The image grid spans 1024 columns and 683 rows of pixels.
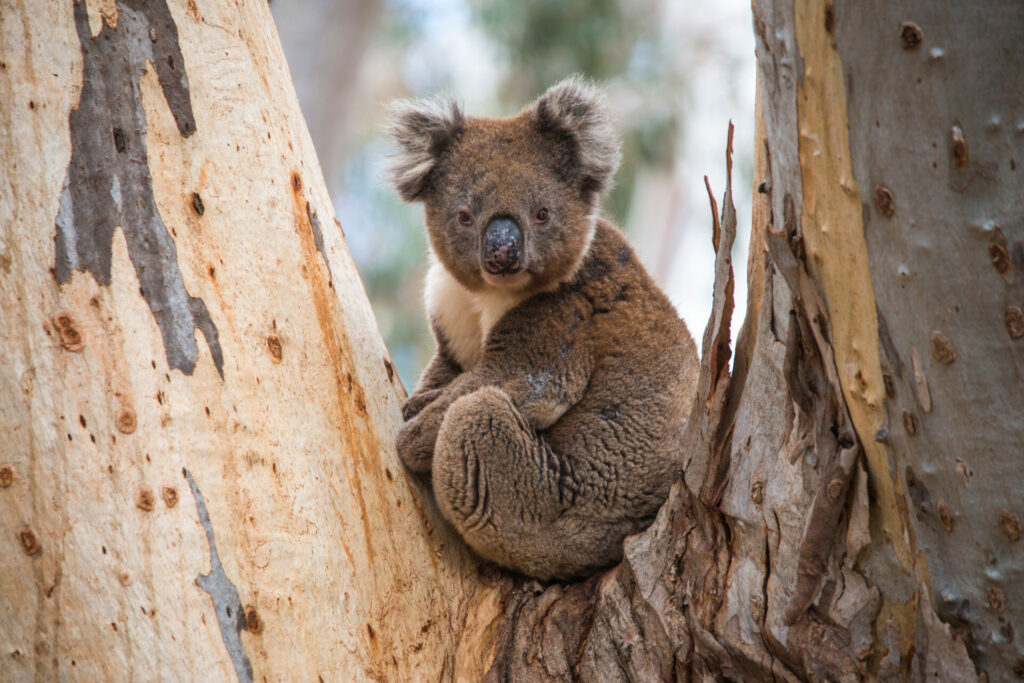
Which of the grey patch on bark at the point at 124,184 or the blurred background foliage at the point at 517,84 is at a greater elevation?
the blurred background foliage at the point at 517,84

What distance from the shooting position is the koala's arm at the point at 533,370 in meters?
3.46

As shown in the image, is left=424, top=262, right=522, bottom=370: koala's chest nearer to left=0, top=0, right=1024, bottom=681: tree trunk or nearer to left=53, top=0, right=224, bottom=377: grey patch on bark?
left=0, top=0, right=1024, bottom=681: tree trunk

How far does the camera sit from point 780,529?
2240 millimetres

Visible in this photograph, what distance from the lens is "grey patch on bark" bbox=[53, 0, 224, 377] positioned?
255 centimetres

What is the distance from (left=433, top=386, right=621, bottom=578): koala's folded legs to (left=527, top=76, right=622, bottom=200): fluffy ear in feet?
3.82

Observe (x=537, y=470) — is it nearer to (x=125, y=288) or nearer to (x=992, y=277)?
(x=125, y=288)

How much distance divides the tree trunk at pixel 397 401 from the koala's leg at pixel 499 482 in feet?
0.34

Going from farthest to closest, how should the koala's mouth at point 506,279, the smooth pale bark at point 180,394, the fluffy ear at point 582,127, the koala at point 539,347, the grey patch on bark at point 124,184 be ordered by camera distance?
the fluffy ear at point 582,127
the koala's mouth at point 506,279
the koala at point 539,347
the grey patch on bark at point 124,184
the smooth pale bark at point 180,394

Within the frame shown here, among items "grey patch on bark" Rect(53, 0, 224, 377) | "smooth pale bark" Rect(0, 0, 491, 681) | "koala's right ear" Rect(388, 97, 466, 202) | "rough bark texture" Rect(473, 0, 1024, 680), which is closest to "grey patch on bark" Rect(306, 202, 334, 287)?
"smooth pale bark" Rect(0, 0, 491, 681)

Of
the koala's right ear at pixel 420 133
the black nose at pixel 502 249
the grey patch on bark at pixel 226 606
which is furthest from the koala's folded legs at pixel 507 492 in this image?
the koala's right ear at pixel 420 133

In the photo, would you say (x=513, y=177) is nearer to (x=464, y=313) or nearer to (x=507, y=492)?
(x=464, y=313)

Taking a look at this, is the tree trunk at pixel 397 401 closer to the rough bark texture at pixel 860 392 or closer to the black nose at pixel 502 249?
the rough bark texture at pixel 860 392

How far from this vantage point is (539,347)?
11.8ft

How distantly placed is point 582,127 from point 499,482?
64.4 inches
